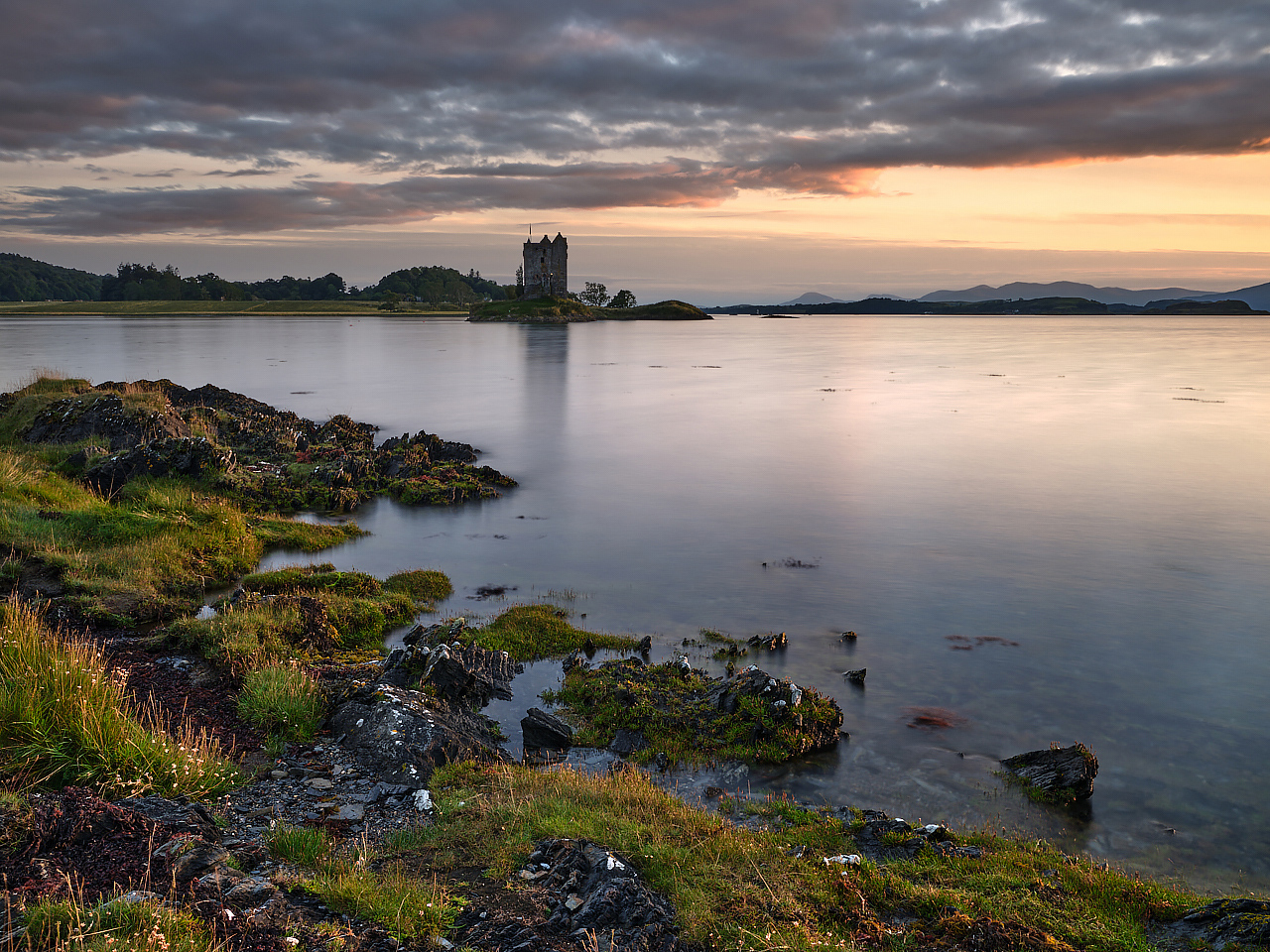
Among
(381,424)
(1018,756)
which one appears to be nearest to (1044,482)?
(1018,756)

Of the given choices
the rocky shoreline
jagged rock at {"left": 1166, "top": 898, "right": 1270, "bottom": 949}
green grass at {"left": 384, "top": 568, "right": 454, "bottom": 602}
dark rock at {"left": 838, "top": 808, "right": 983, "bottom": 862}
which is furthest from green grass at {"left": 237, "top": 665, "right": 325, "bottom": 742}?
jagged rock at {"left": 1166, "top": 898, "right": 1270, "bottom": 949}

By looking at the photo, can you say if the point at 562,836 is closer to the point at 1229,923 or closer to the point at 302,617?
the point at 1229,923

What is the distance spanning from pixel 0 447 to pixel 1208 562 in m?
39.1

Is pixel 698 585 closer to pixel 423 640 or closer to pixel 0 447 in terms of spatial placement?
pixel 423 640

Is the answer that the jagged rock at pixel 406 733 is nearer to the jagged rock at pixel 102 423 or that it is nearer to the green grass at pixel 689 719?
the green grass at pixel 689 719

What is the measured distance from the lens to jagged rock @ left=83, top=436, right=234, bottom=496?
23156 millimetres

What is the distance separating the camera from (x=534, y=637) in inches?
613

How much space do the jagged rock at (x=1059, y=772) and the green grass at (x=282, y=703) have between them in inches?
410

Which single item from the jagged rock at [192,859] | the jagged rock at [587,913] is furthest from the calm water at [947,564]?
the jagged rock at [192,859]

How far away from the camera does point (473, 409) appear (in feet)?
171

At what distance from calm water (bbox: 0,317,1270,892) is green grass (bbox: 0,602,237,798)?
17.7ft

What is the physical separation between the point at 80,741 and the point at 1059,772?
12402mm

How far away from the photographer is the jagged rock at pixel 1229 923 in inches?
267

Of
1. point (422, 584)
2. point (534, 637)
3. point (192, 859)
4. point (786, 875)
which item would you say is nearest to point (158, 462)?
point (422, 584)
